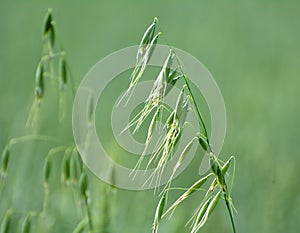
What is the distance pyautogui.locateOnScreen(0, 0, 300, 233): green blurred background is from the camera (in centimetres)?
231

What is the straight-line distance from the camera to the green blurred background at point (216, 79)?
231 cm

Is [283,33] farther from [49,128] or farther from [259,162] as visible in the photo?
[259,162]

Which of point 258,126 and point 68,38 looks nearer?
point 258,126

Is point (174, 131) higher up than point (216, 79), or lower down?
lower down

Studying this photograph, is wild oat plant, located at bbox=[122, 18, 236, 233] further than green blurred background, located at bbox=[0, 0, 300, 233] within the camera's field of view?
No

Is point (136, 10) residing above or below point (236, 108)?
above

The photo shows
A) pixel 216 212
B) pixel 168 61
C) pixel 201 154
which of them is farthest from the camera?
pixel 201 154

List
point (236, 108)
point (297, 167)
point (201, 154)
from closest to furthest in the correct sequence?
point (297, 167), point (201, 154), point (236, 108)

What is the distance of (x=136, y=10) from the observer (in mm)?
6023

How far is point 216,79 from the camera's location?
14.6ft

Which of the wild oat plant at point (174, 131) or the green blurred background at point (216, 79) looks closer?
the wild oat plant at point (174, 131)

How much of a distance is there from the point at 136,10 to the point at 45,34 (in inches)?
172

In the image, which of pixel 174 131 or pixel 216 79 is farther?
pixel 216 79

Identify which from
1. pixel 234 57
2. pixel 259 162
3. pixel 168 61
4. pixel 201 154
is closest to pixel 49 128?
pixel 201 154
